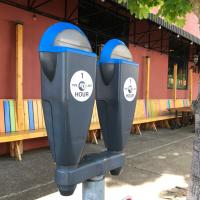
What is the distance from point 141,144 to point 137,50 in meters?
3.48

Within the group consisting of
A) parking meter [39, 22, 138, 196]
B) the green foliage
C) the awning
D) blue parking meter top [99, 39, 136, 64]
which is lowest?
parking meter [39, 22, 138, 196]

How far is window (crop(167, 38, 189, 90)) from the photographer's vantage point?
1187 cm

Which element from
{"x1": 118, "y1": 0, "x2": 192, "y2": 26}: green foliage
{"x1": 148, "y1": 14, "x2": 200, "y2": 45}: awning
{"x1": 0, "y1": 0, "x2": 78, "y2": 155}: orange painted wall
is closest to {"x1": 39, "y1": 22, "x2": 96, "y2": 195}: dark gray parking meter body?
{"x1": 118, "y1": 0, "x2": 192, "y2": 26}: green foliage

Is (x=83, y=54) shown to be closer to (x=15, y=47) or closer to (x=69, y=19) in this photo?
(x=15, y=47)

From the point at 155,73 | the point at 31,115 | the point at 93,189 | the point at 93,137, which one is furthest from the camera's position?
the point at 155,73

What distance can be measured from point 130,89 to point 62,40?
23.4 inches

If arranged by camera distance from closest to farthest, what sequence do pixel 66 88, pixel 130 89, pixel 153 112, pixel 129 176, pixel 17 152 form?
1. pixel 66 88
2. pixel 130 89
3. pixel 129 176
4. pixel 17 152
5. pixel 153 112

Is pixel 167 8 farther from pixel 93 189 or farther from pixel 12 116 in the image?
pixel 12 116

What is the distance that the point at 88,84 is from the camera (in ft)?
4.99

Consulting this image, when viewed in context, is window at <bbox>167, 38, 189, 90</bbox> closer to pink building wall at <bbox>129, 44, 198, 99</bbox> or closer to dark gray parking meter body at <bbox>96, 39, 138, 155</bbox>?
pink building wall at <bbox>129, 44, 198, 99</bbox>

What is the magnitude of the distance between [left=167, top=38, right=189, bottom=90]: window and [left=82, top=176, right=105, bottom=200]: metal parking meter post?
1044 cm

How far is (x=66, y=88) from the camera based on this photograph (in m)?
1.42

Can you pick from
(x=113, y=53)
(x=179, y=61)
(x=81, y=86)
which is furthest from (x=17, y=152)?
(x=179, y=61)

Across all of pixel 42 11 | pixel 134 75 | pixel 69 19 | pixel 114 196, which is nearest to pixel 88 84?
pixel 134 75
